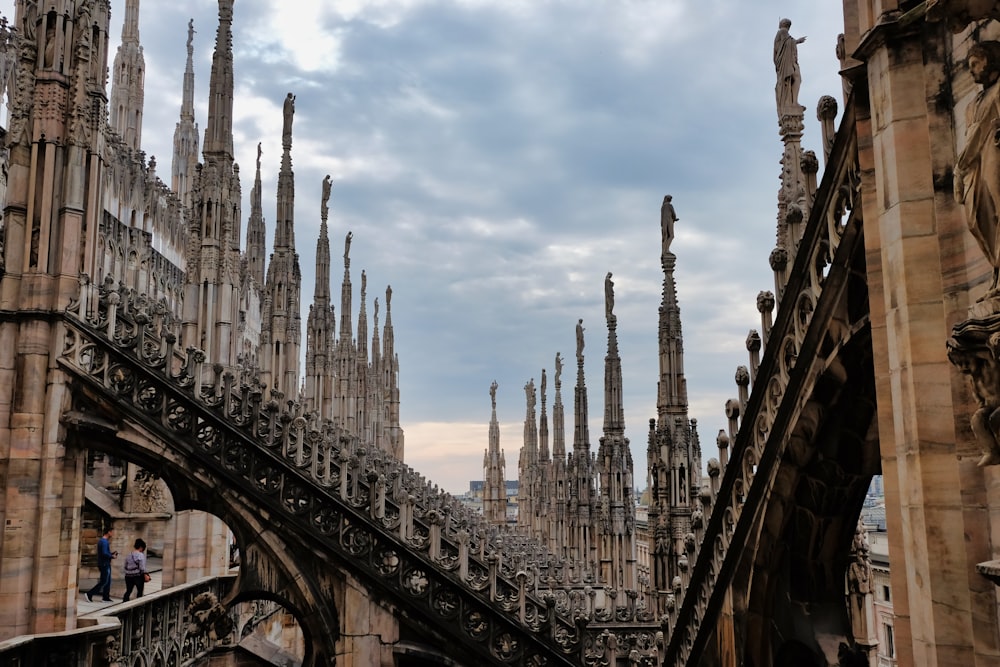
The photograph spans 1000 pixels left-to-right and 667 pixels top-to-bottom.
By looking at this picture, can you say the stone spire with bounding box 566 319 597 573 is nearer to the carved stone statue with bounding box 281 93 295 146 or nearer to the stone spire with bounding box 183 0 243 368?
the carved stone statue with bounding box 281 93 295 146

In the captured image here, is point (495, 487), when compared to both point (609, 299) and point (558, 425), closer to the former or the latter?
point (558, 425)

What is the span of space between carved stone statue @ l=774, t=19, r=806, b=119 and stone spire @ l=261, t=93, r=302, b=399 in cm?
1835

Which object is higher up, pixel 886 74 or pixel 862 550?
pixel 886 74

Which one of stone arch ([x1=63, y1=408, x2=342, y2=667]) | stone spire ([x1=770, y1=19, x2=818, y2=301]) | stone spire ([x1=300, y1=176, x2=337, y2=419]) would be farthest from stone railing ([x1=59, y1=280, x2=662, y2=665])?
stone spire ([x1=300, y1=176, x2=337, y2=419])

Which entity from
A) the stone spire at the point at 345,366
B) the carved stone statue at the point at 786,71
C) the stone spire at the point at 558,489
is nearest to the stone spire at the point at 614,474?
the stone spire at the point at 558,489

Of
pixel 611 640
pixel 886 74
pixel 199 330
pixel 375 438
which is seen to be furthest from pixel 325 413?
pixel 886 74

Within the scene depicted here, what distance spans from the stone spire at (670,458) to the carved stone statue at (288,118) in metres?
14.5

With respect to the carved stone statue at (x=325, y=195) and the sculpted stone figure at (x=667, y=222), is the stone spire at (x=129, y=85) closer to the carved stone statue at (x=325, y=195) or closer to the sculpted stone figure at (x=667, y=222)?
the carved stone statue at (x=325, y=195)

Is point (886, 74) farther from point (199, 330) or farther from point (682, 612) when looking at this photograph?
point (199, 330)

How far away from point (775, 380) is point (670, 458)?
458 inches

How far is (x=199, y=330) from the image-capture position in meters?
18.0

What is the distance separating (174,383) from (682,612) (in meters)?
7.05

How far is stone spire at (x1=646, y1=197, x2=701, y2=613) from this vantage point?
1805 centimetres

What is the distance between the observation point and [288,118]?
89.5 ft
